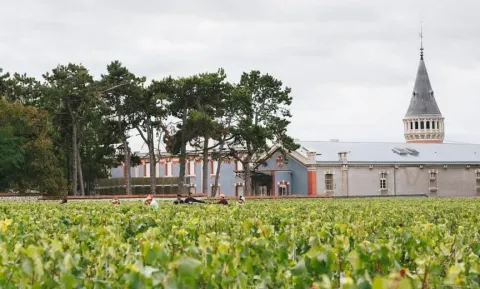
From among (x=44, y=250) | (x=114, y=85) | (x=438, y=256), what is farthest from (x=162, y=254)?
(x=114, y=85)

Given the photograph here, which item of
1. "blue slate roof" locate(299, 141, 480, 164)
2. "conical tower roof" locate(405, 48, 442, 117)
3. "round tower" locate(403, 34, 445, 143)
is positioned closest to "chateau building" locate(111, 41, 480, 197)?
"blue slate roof" locate(299, 141, 480, 164)

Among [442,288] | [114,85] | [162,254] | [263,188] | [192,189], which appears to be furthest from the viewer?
[192,189]

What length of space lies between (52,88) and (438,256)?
66.1 m

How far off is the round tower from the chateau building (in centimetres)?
3249

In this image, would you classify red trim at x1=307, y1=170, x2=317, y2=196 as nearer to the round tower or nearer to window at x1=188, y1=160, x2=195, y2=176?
window at x1=188, y1=160, x2=195, y2=176

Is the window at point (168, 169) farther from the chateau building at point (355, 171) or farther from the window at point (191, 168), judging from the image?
the window at point (191, 168)

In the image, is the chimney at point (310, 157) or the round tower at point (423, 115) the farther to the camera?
the round tower at point (423, 115)

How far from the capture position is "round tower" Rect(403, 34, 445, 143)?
13812 cm

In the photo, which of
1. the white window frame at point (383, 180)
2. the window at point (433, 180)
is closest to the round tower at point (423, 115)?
the window at point (433, 180)

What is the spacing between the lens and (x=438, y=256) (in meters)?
11.5

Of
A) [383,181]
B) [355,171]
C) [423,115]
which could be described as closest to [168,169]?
[355,171]

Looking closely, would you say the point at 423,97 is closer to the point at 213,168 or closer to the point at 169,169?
the point at 169,169

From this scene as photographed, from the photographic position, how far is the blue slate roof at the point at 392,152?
95562mm

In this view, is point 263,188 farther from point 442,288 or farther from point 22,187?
point 442,288
